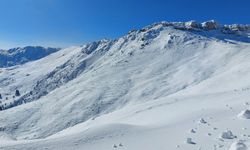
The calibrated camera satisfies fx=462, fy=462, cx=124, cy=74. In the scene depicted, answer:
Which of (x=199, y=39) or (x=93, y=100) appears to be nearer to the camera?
(x=93, y=100)

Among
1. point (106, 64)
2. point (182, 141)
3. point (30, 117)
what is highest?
point (106, 64)

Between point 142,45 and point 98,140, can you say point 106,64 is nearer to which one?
point 142,45

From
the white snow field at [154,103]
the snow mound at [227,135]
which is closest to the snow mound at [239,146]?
the white snow field at [154,103]

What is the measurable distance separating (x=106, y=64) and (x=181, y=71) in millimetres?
46827

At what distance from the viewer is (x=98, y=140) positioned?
18.8m

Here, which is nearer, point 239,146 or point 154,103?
point 239,146

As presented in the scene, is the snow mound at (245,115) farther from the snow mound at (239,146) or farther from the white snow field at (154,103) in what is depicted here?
the snow mound at (239,146)

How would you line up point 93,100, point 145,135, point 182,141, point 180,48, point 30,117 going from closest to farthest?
point 182,141 → point 145,135 → point 93,100 → point 30,117 → point 180,48

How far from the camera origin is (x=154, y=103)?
A: 149ft

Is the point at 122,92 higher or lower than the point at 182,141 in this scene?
higher

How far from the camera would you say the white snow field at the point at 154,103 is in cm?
1867

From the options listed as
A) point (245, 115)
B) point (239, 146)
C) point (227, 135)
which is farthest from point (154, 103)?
point (239, 146)

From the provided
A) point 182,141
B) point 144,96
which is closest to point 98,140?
point 182,141

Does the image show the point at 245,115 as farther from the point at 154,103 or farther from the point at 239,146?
the point at 154,103
